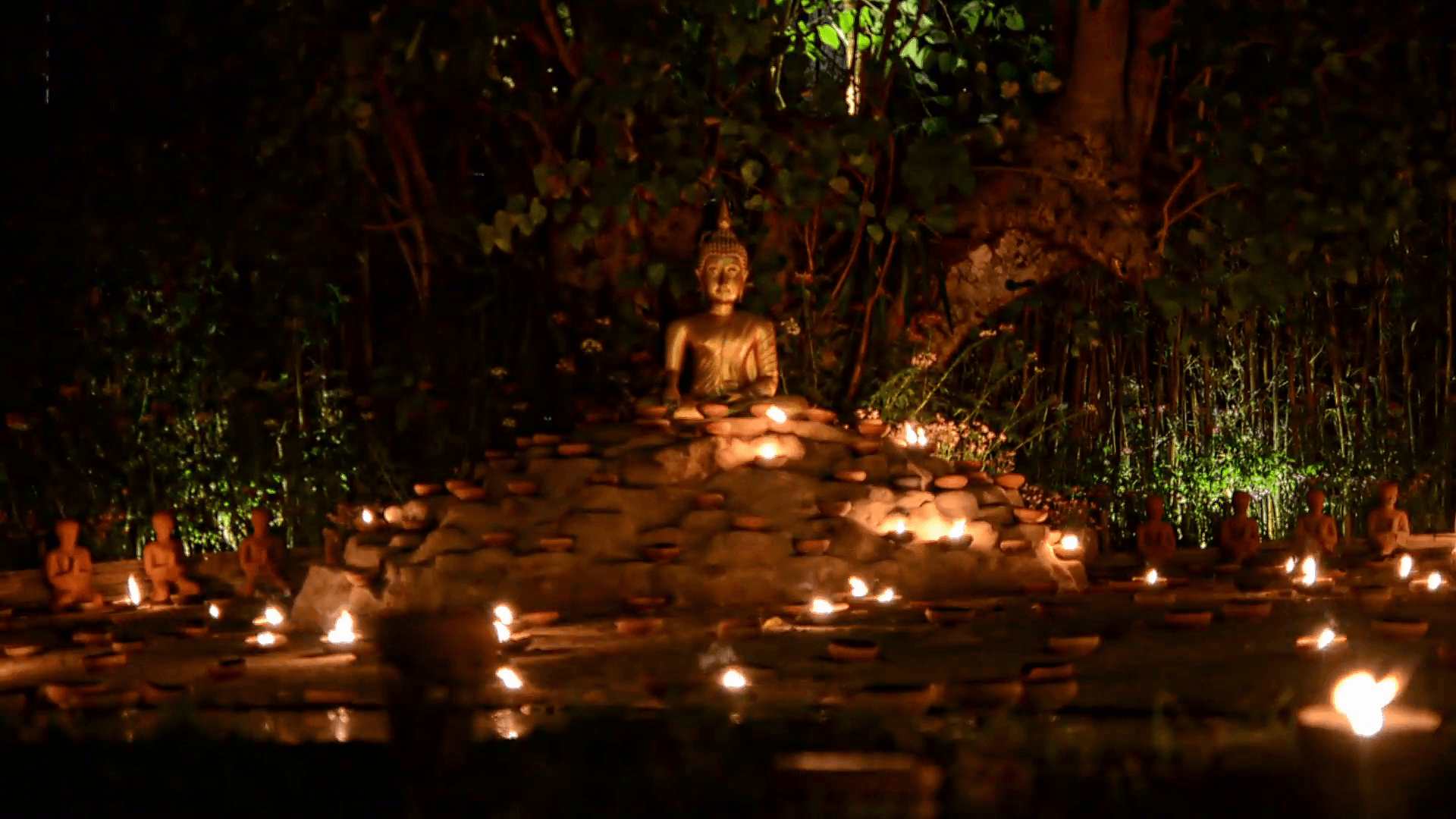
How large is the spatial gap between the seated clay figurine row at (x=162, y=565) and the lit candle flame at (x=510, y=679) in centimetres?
336

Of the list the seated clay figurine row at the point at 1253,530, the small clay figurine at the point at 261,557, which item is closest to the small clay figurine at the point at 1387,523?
the seated clay figurine row at the point at 1253,530

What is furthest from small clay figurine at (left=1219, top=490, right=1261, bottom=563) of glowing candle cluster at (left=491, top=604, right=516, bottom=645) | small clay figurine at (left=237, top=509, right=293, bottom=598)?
small clay figurine at (left=237, top=509, right=293, bottom=598)

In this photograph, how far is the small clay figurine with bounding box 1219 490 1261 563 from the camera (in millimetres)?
7945

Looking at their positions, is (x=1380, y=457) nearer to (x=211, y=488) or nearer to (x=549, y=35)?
(x=549, y=35)

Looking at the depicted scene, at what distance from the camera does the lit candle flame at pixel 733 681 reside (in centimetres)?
473

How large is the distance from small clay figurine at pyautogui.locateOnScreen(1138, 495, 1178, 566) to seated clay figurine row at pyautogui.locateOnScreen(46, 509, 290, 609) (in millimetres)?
4663

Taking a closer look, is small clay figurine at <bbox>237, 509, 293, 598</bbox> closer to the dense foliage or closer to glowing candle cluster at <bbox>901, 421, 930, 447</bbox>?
the dense foliage

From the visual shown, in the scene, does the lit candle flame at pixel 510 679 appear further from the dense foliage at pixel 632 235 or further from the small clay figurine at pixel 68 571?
the small clay figurine at pixel 68 571

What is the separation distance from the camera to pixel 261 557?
25.9 feet

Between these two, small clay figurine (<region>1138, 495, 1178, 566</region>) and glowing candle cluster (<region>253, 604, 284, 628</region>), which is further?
small clay figurine (<region>1138, 495, 1178, 566</region>)

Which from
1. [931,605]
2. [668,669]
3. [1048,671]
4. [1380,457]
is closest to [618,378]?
[931,605]

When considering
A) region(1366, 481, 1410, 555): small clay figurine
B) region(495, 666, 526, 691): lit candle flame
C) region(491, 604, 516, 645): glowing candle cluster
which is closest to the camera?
region(495, 666, 526, 691): lit candle flame

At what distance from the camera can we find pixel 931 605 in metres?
6.27

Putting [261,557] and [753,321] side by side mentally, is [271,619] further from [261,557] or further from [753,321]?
[753,321]
